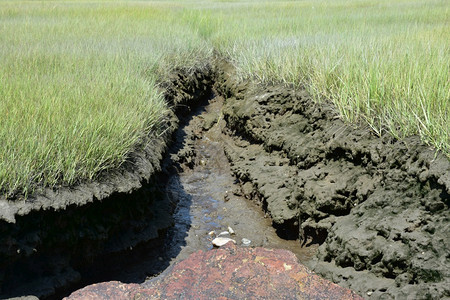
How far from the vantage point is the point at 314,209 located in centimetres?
359

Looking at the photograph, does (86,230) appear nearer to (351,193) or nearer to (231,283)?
(231,283)

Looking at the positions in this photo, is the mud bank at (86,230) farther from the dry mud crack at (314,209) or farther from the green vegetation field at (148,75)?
the green vegetation field at (148,75)

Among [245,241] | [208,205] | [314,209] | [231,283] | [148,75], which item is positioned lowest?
[208,205]

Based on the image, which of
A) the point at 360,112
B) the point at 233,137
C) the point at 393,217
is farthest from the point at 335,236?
the point at 233,137

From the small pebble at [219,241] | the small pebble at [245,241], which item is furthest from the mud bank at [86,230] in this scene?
the small pebble at [245,241]

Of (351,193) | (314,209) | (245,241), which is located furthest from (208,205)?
(351,193)

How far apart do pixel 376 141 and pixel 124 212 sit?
1771 millimetres

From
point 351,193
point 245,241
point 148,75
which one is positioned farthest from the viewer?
point 148,75

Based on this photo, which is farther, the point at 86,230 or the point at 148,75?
the point at 148,75

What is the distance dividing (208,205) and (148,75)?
62.0 inches

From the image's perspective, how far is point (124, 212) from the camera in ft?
11.4

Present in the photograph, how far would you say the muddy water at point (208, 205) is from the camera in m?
3.83

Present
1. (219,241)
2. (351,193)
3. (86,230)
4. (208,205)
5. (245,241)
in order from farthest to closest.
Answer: (208,205)
(245,241)
(219,241)
(351,193)
(86,230)

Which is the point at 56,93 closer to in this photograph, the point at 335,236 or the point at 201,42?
the point at 335,236
